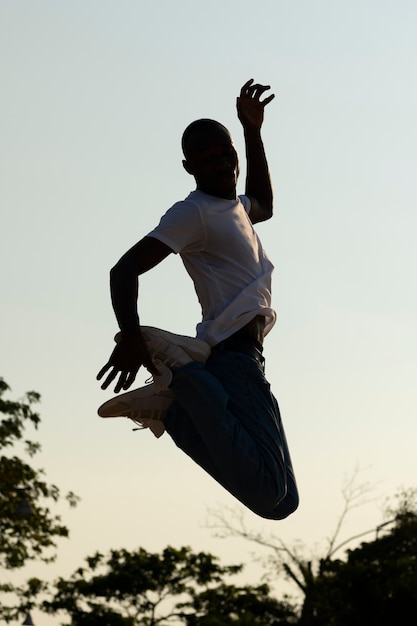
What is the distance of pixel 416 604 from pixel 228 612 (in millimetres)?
5829

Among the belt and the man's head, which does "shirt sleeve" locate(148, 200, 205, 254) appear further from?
the belt

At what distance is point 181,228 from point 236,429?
98 cm

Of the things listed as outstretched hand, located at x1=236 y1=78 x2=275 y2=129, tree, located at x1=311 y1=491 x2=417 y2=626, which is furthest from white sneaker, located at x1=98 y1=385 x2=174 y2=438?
tree, located at x1=311 y1=491 x2=417 y2=626

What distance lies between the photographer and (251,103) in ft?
25.9

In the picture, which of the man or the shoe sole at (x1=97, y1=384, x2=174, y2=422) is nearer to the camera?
the man

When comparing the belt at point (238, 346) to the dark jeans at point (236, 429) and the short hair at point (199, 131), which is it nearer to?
the dark jeans at point (236, 429)

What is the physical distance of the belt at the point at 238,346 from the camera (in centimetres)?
699

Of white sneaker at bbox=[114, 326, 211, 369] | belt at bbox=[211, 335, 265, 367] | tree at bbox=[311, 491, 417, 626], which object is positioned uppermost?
tree at bbox=[311, 491, 417, 626]

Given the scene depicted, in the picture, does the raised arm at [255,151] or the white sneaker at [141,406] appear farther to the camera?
the raised arm at [255,151]

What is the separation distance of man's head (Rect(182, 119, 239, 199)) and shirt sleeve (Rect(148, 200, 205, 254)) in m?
0.24

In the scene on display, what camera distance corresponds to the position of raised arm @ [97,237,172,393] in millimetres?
6535

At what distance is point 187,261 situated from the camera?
7.09 meters

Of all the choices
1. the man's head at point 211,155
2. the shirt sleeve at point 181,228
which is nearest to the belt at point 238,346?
the shirt sleeve at point 181,228

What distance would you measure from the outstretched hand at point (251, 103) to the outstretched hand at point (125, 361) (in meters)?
1.86
